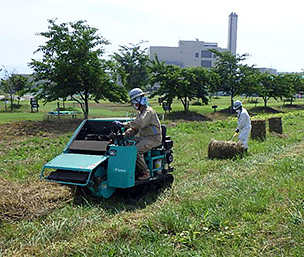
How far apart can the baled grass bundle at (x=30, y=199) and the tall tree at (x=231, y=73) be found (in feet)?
80.3

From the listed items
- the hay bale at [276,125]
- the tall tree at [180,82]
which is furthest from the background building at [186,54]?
the hay bale at [276,125]

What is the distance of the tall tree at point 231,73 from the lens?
29.6 metres

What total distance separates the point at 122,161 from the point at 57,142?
7.22 meters

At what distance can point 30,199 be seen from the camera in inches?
229

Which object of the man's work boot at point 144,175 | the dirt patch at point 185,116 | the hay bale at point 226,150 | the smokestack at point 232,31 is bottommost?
the dirt patch at point 185,116

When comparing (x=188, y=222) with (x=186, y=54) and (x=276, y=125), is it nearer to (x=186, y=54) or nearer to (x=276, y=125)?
(x=276, y=125)

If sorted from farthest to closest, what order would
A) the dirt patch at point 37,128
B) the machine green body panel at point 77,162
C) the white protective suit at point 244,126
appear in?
the dirt patch at point 37,128, the white protective suit at point 244,126, the machine green body panel at point 77,162

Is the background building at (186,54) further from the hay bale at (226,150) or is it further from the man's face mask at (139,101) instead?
the man's face mask at (139,101)

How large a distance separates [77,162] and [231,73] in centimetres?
2558

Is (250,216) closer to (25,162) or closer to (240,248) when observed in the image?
(240,248)

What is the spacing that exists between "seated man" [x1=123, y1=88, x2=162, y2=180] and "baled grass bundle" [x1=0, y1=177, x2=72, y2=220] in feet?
4.41

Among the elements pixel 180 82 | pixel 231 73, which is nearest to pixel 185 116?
pixel 180 82

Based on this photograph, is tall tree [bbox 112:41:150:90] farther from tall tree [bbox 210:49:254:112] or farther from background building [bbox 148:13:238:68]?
background building [bbox 148:13:238:68]

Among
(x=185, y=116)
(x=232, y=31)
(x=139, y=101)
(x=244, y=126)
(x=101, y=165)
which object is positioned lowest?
(x=185, y=116)
